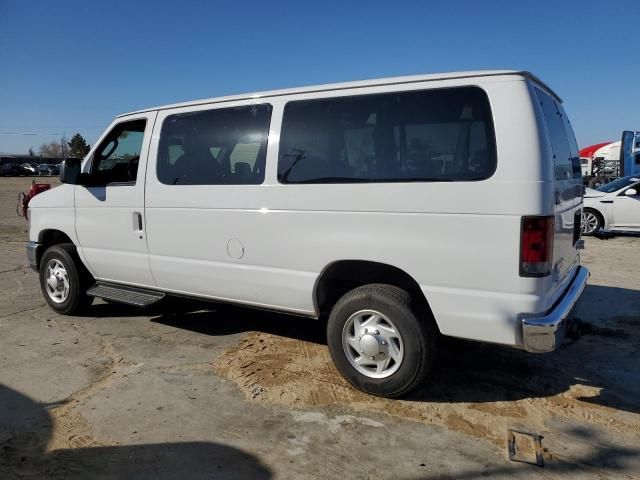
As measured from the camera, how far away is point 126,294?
514 centimetres

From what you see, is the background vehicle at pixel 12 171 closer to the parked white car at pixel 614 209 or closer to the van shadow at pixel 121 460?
the parked white car at pixel 614 209

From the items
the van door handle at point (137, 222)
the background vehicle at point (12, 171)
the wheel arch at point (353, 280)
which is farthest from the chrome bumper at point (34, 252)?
the background vehicle at point (12, 171)

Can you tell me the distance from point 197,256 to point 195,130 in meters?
1.13

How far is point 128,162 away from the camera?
521 centimetres

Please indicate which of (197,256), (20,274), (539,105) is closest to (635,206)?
(539,105)

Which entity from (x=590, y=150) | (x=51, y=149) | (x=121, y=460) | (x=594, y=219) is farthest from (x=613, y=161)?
(x=51, y=149)

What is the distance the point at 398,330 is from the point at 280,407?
99cm

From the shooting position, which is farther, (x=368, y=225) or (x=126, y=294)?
(x=126, y=294)

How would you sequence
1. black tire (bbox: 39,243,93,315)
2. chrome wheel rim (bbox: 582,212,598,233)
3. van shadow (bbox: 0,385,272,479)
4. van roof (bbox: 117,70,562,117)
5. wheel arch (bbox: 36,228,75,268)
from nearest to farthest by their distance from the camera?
van shadow (bbox: 0,385,272,479) < van roof (bbox: 117,70,562,117) < black tire (bbox: 39,243,93,315) < wheel arch (bbox: 36,228,75,268) < chrome wheel rim (bbox: 582,212,598,233)

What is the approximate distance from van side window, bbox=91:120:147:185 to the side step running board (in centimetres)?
109

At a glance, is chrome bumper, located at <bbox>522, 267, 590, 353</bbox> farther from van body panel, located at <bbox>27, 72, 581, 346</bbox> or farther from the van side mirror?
the van side mirror

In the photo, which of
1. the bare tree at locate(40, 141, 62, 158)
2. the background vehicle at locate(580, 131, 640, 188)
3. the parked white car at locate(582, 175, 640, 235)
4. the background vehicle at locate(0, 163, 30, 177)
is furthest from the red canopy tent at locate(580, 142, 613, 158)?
the bare tree at locate(40, 141, 62, 158)

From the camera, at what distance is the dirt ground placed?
295cm

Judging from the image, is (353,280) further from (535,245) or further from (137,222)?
(137,222)
